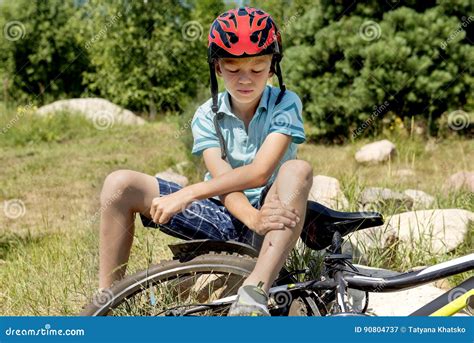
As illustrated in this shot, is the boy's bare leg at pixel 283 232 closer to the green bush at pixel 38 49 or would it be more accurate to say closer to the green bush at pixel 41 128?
the green bush at pixel 41 128

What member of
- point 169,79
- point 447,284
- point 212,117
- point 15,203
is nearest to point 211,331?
point 212,117

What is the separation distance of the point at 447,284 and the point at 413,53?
4.57 meters

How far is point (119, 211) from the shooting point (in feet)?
7.76

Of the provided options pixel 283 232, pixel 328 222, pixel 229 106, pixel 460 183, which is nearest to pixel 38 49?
pixel 460 183

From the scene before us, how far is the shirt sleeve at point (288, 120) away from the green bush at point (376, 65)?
4.69 metres

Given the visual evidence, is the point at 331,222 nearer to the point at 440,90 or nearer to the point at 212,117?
the point at 212,117

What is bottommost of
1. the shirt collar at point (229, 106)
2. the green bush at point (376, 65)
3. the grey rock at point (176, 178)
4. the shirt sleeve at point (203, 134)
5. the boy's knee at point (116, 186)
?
the boy's knee at point (116, 186)

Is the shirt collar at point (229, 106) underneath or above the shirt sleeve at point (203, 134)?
above

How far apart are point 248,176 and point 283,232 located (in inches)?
10.8

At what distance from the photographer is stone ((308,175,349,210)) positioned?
13.1 feet

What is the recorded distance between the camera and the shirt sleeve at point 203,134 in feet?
8.23

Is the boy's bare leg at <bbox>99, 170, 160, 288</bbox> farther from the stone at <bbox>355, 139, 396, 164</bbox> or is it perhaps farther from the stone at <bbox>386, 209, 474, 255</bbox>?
the stone at <bbox>355, 139, 396, 164</bbox>

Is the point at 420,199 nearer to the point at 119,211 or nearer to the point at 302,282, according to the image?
the point at 302,282

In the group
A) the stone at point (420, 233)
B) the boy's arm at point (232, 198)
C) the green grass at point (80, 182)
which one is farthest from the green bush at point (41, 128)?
the boy's arm at point (232, 198)
